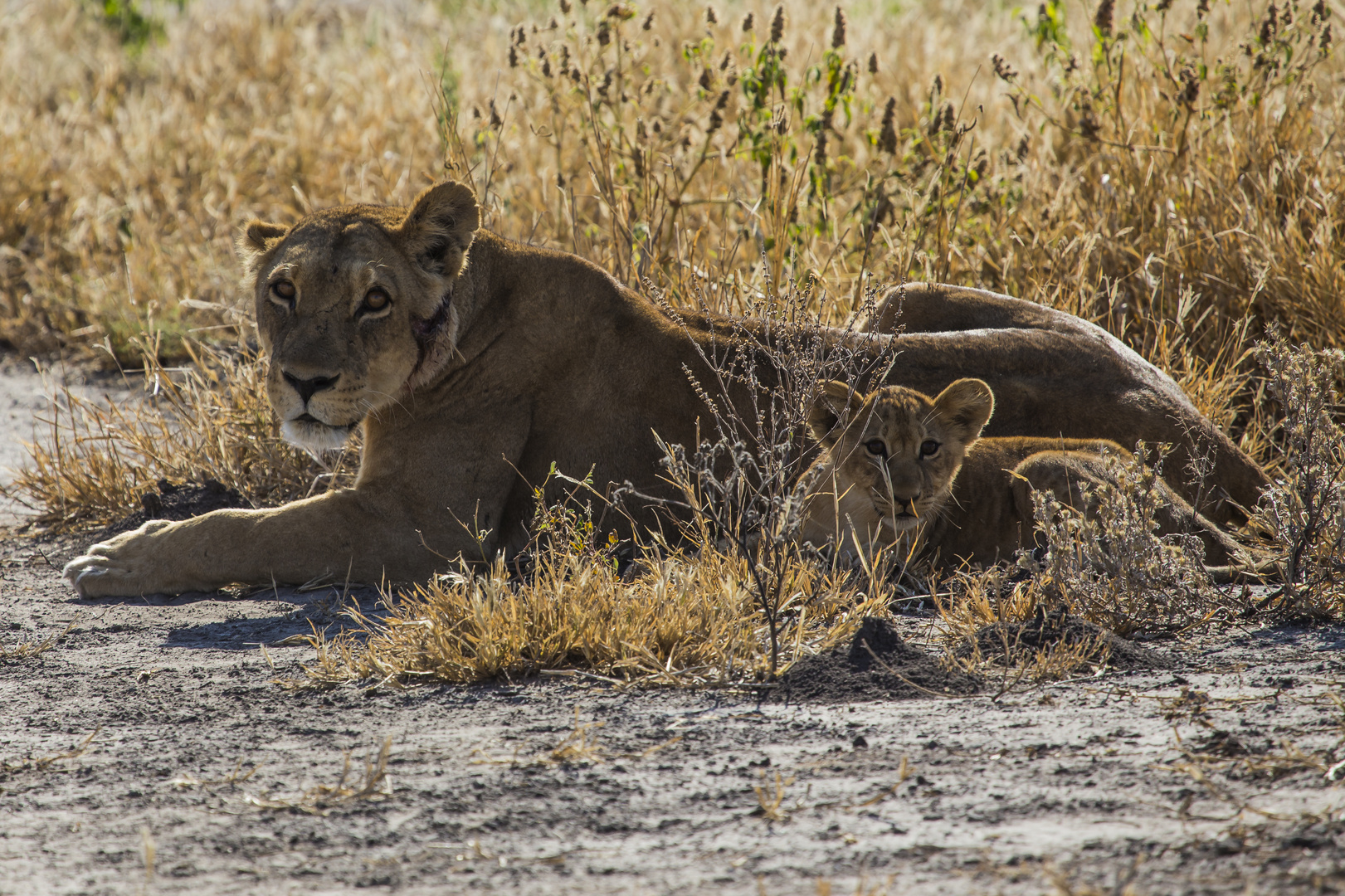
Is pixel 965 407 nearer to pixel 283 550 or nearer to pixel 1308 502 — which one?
→ pixel 1308 502

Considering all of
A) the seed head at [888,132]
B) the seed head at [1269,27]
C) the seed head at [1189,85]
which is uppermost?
the seed head at [1269,27]

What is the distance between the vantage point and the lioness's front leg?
16.3 ft

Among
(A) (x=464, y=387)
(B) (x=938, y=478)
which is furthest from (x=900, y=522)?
(A) (x=464, y=387)

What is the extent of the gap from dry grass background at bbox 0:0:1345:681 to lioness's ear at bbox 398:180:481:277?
97 centimetres

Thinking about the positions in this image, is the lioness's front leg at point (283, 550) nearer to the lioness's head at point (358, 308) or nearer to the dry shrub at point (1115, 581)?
the lioness's head at point (358, 308)

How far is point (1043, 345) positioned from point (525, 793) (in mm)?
3127

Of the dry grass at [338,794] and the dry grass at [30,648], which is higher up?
the dry grass at [338,794]

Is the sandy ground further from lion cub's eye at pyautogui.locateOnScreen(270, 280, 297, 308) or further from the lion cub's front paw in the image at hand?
lion cub's eye at pyautogui.locateOnScreen(270, 280, 297, 308)

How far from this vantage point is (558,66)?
7086 mm

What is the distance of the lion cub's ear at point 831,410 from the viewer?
15.1 ft

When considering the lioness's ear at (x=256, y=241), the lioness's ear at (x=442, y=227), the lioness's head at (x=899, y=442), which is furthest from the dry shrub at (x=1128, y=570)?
the lioness's ear at (x=256, y=241)

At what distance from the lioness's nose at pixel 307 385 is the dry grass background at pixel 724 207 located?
3.17 feet

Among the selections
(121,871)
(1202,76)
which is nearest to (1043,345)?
(1202,76)

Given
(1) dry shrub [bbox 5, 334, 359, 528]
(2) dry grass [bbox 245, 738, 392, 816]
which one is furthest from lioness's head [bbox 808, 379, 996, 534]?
(1) dry shrub [bbox 5, 334, 359, 528]
